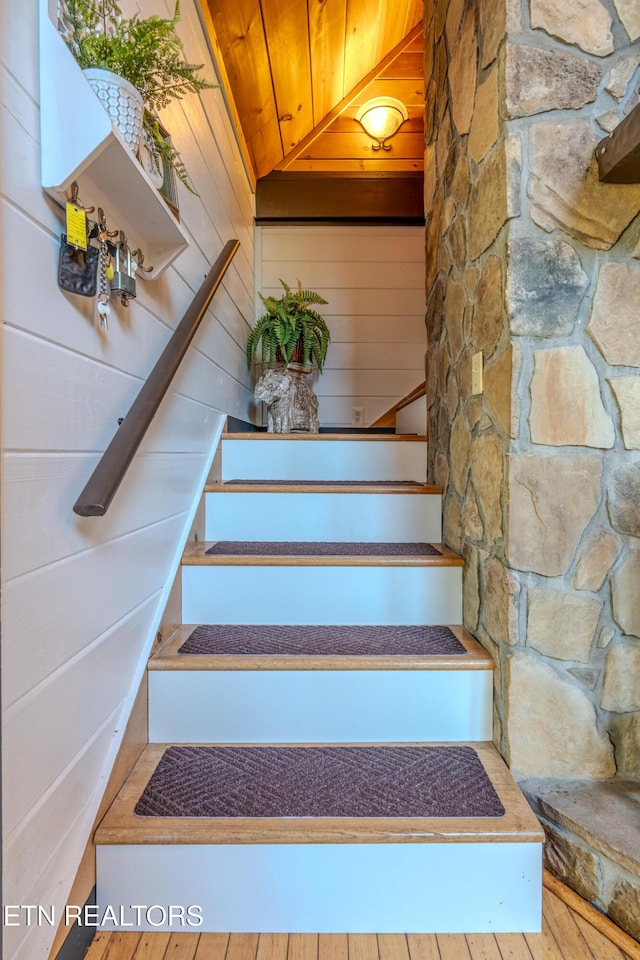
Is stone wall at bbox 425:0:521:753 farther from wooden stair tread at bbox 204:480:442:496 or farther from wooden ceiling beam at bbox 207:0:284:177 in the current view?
wooden ceiling beam at bbox 207:0:284:177

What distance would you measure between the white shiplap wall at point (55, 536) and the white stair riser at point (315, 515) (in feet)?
1.38

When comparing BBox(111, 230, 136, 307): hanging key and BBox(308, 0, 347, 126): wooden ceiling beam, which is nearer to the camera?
BBox(111, 230, 136, 307): hanging key

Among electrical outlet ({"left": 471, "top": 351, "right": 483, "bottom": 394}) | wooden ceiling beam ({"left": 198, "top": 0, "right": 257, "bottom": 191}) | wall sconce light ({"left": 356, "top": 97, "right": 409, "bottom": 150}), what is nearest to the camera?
electrical outlet ({"left": 471, "top": 351, "right": 483, "bottom": 394})

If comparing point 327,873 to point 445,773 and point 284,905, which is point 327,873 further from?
point 445,773

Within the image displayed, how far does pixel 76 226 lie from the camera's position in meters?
0.87

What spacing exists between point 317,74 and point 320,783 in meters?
3.48

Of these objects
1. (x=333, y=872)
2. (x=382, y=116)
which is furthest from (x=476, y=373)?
(x=382, y=116)

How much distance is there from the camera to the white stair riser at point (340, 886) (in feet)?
3.34

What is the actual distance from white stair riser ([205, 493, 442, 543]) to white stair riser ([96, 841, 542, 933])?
3.30ft

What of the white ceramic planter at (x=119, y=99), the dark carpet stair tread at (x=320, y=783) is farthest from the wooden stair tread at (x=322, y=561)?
the white ceramic planter at (x=119, y=99)

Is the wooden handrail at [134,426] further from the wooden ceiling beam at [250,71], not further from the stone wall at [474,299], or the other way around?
the wooden ceiling beam at [250,71]

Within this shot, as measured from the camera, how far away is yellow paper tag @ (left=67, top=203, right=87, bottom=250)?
85cm

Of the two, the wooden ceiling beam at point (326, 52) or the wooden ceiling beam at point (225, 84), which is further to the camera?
the wooden ceiling beam at point (326, 52)

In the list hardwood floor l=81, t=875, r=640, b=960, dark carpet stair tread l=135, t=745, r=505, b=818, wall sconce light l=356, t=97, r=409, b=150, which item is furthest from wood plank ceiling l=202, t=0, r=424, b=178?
hardwood floor l=81, t=875, r=640, b=960
